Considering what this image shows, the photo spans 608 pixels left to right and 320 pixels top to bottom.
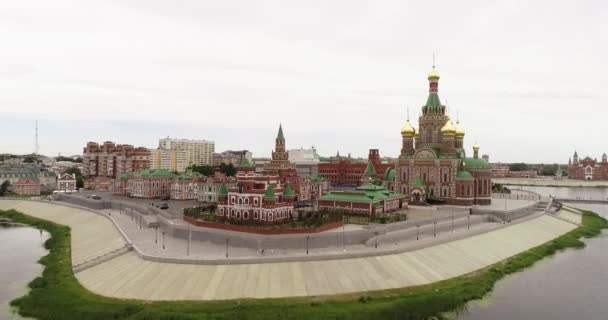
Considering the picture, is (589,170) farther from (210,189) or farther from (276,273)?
(276,273)

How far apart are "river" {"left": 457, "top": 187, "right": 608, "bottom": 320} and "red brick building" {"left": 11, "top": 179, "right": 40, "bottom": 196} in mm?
76425

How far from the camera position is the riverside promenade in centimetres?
2592

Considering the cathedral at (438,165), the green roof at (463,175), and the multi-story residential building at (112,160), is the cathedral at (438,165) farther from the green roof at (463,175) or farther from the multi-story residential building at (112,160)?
the multi-story residential building at (112,160)

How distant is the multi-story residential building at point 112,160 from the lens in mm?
88625

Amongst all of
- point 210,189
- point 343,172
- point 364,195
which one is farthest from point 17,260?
point 343,172

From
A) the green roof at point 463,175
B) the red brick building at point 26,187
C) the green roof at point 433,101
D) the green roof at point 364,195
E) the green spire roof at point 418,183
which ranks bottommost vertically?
the red brick building at point 26,187

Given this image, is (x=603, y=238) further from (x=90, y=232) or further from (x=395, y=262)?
(x=90, y=232)

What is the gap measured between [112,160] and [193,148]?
119 ft

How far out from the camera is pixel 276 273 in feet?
92.0

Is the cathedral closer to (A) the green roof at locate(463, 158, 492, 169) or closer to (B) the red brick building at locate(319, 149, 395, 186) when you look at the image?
(A) the green roof at locate(463, 158, 492, 169)

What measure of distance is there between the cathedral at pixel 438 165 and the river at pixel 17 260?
128 ft

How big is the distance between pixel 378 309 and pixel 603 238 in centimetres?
3456

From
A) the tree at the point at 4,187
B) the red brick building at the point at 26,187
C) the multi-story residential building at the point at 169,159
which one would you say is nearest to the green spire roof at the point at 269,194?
the red brick building at the point at 26,187

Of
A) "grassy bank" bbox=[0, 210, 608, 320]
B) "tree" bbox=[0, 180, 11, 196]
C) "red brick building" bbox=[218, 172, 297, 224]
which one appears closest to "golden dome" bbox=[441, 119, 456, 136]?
"red brick building" bbox=[218, 172, 297, 224]
